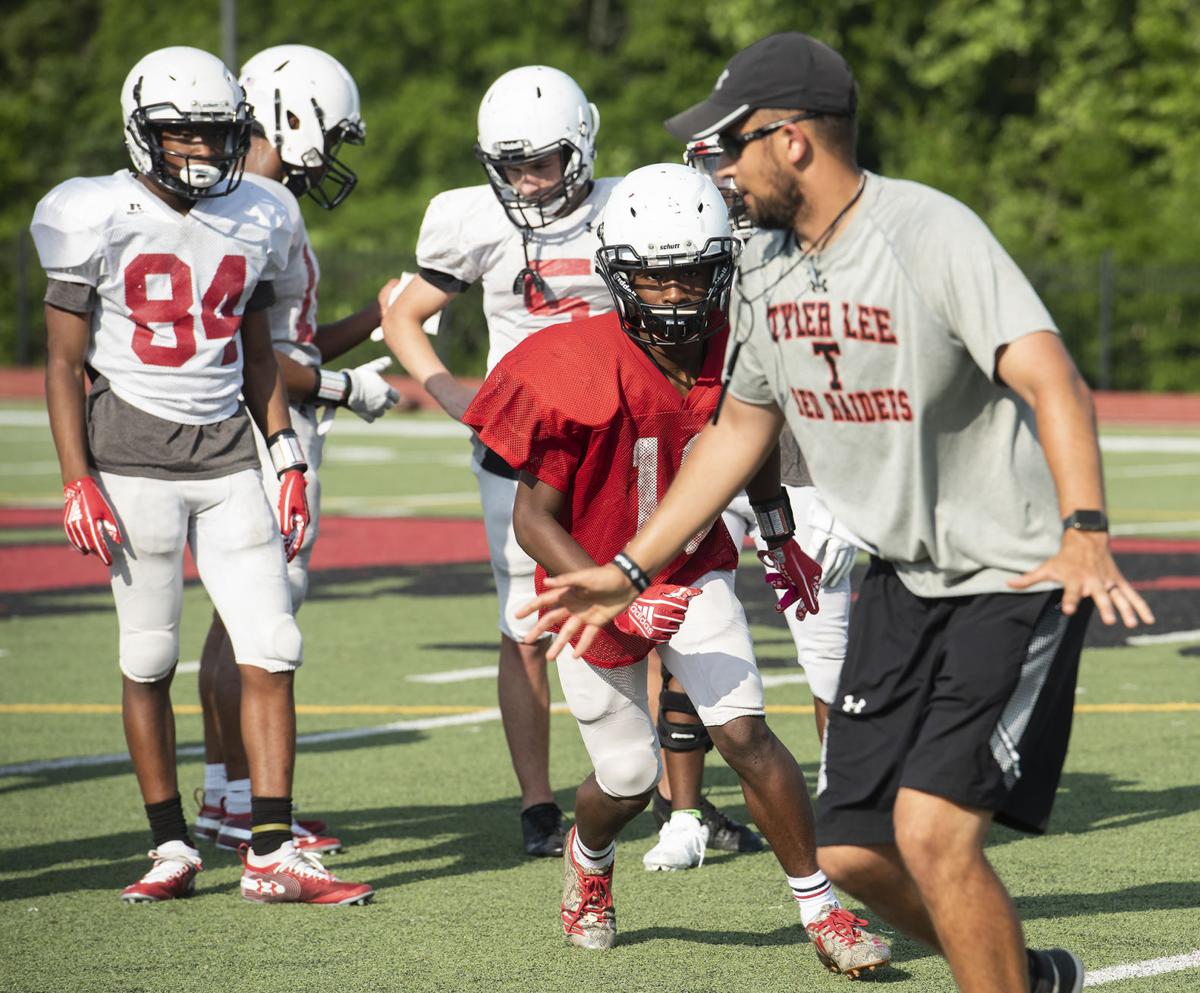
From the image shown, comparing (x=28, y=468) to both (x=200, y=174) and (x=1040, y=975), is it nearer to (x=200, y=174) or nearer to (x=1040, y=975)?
(x=200, y=174)

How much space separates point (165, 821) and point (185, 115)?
1.94 m

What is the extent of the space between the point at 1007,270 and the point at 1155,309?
28.3m

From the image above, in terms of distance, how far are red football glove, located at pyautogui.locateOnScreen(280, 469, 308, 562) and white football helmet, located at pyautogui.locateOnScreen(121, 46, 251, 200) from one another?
0.84 meters

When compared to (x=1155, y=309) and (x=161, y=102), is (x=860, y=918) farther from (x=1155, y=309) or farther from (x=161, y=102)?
(x=1155, y=309)

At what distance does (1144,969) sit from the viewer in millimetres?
4629

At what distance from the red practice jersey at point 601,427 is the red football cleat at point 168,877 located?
1.42m

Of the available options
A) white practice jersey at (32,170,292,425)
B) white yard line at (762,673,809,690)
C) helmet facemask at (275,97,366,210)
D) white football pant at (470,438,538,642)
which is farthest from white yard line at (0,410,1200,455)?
white practice jersey at (32,170,292,425)

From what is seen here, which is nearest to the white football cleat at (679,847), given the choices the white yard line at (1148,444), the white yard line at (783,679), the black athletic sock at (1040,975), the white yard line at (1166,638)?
the black athletic sock at (1040,975)

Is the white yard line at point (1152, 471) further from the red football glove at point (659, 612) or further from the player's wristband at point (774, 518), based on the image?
the red football glove at point (659, 612)

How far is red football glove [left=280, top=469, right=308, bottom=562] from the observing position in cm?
583

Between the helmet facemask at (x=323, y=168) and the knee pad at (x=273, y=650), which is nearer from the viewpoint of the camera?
the knee pad at (x=273, y=650)

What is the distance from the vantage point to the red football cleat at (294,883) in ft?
18.0

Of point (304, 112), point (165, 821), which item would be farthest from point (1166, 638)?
point (165, 821)

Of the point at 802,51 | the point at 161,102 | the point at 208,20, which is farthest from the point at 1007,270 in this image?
the point at 208,20
